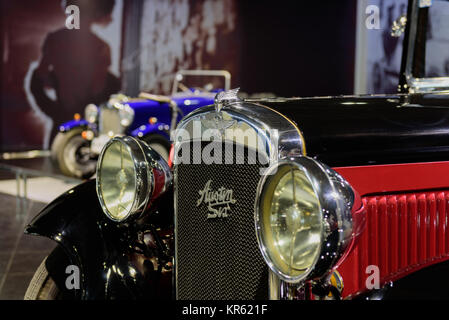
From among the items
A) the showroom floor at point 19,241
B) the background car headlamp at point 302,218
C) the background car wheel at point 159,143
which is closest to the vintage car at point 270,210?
the background car headlamp at point 302,218

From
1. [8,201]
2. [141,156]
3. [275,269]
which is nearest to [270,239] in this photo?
[275,269]

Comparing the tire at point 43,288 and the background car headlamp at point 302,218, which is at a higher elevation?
the background car headlamp at point 302,218

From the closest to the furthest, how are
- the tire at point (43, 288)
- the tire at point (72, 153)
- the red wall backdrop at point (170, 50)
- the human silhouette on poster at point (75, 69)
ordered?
the tire at point (43, 288) → the tire at point (72, 153) → the red wall backdrop at point (170, 50) → the human silhouette on poster at point (75, 69)

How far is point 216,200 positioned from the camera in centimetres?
198

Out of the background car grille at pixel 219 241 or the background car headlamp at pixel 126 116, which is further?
the background car headlamp at pixel 126 116

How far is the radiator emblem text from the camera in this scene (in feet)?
6.31

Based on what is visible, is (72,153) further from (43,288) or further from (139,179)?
(139,179)

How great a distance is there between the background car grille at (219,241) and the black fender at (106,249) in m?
0.12

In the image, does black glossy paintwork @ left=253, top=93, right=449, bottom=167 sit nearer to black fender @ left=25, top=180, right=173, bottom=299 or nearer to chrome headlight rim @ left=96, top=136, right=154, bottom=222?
chrome headlight rim @ left=96, top=136, right=154, bottom=222

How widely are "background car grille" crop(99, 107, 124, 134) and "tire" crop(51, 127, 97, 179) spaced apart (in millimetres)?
336

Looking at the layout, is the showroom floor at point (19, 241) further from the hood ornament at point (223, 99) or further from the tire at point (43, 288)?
the hood ornament at point (223, 99)

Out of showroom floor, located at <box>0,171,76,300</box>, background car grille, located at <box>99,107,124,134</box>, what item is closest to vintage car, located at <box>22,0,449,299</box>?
showroom floor, located at <box>0,171,76,300</box>

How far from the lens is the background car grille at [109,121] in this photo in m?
7.40
